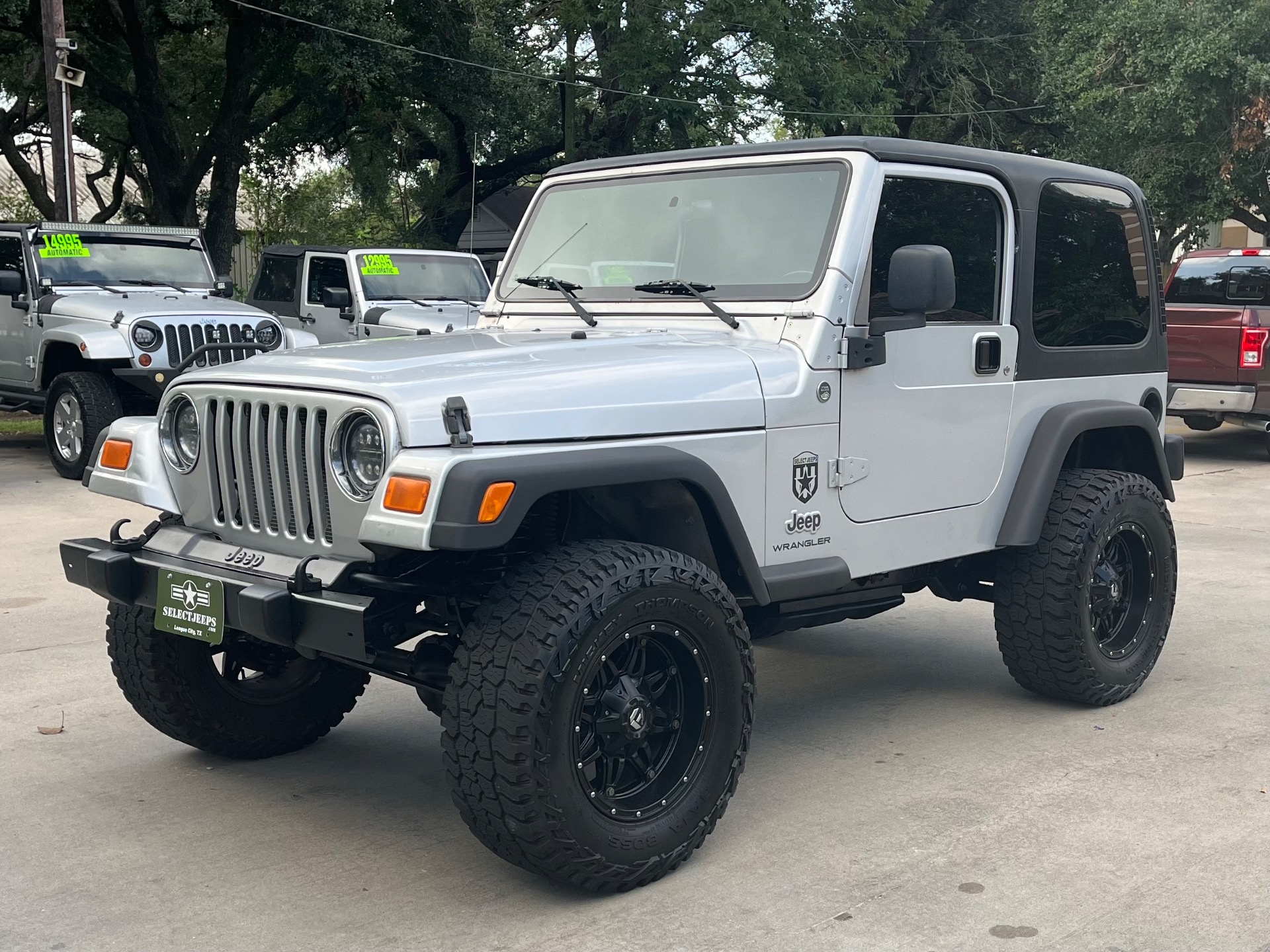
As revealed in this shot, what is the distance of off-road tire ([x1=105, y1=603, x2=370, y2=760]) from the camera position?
14.0 feet

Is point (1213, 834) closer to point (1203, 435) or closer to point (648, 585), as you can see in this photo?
point (648, 585)

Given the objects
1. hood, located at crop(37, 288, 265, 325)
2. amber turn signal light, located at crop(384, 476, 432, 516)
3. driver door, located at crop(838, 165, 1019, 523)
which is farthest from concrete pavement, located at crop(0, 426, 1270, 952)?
hood, located at crop(37, 288, 265, 325)

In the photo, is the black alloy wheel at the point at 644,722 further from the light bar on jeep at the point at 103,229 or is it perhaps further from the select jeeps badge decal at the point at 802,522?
the light bar on jeep at the point at 103,229

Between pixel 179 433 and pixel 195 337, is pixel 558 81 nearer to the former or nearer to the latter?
pixel 195 337

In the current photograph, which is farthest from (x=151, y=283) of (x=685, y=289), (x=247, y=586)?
(x=247, y=586)

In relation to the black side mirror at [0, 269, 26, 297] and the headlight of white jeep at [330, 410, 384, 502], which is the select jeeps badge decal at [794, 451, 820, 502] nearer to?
the headlight of white jeep at [330, 410, 384, 502]

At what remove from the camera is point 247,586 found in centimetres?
355

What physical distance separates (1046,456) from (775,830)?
1793 mm

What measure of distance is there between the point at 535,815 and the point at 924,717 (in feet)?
7.46

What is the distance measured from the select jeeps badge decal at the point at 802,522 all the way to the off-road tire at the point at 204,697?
4.76 feet

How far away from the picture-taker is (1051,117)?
30.3 m

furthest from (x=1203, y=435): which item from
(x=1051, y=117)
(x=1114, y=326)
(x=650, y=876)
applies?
(x=1051, y=117)

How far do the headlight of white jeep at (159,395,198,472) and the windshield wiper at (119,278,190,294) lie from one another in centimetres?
861

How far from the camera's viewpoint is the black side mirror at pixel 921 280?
13.5ft
